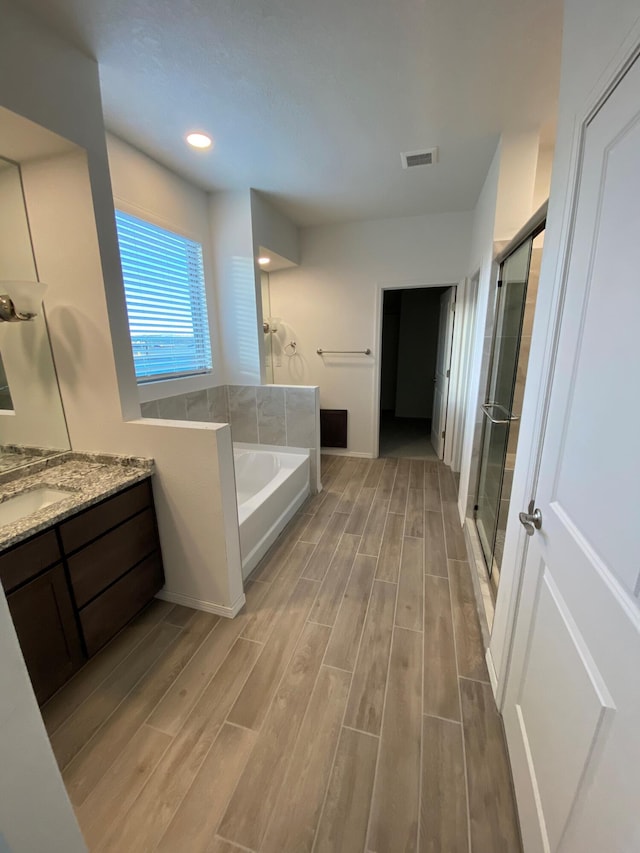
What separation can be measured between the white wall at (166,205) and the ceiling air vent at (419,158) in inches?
65.6

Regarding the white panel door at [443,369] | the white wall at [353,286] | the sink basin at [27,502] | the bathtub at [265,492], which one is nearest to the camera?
the sink basin at [27,502]

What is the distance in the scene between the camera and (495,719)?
4.37 ft

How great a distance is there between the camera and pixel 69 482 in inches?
62.2

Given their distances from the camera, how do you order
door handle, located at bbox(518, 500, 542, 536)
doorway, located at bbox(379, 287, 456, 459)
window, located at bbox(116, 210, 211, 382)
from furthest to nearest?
doorway, located at bbox(379, 287, 456, 459) < window, located at bbox(116, 210, 211, 382) < door handle, located at bbox(518, 500, 542, 536)

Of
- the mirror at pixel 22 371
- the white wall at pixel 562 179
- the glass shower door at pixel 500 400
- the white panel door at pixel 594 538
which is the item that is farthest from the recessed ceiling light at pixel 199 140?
the white panel door at pixel 594 538

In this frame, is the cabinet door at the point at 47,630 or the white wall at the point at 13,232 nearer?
the cabinet door at the point at 47,630

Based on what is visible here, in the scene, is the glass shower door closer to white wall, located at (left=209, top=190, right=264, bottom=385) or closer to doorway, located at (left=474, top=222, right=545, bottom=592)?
doorway, located at (left=474, top=222, right=545, bottom=592)

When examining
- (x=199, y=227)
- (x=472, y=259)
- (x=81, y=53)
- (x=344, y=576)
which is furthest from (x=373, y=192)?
(x=344, y=576)

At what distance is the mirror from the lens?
1.63 m

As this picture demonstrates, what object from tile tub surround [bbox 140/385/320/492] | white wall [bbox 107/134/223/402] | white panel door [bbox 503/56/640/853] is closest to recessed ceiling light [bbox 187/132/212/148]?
white wall [bbox 107/134/223/402]

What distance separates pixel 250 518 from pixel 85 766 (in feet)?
3.98

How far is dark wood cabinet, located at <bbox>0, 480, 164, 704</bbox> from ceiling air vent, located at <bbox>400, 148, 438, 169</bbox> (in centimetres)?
264

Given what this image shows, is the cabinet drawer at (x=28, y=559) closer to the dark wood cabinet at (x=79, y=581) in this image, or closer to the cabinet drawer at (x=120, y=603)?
the dark wood cabinet at (x=79, y=581)

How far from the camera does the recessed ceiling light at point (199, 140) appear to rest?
2078 millimetres
